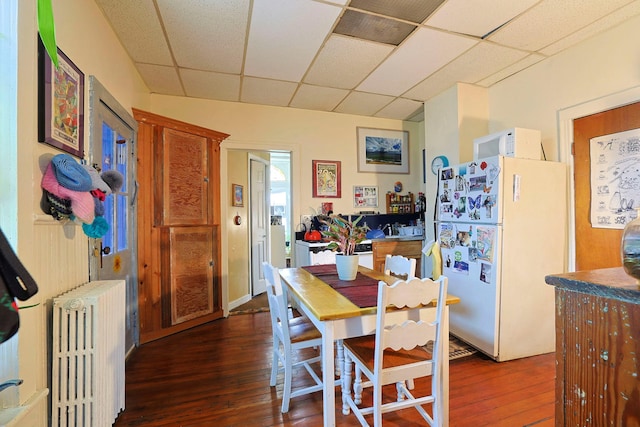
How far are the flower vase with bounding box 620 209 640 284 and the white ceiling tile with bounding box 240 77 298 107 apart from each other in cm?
303

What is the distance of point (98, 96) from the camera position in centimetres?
184

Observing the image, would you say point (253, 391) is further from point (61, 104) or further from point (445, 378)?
point (61, 104)

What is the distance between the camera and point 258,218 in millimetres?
4418

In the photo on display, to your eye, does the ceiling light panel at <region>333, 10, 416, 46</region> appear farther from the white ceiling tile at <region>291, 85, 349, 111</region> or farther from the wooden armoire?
the wooden armoire

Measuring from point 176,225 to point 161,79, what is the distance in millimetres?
1518

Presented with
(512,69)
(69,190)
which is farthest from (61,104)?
(512,69)

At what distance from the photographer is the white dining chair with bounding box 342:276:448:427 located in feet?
4.36

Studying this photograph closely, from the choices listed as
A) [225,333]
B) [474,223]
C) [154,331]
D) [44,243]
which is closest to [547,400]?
[474,223]

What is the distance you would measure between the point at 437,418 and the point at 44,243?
210cm

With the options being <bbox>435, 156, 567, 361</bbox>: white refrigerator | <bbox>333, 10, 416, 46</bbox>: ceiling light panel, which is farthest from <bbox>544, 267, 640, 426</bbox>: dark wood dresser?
<bbox>333, 10, 416, 46</bbox>: ceiling light panel

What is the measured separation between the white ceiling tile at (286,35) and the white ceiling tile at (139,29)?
0.69 meters

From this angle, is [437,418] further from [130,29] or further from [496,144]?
[130,29]

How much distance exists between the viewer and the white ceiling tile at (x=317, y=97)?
3.23 meters

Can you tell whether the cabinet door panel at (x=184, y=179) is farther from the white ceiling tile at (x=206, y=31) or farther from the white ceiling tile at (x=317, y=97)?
the white ceiling tile at (x=317, y=97)
